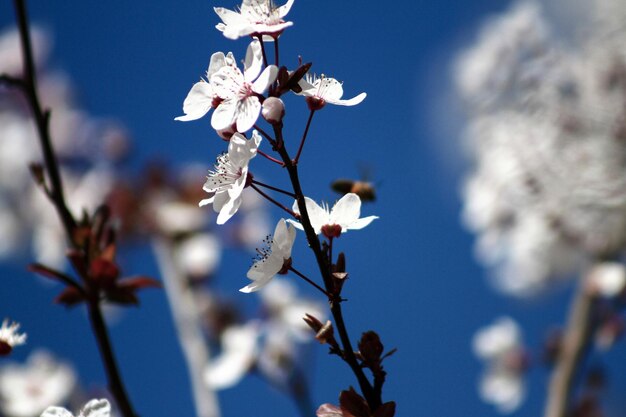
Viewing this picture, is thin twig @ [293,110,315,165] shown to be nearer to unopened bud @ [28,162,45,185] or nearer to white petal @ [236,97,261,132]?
white petal @ [236,97,261,132]

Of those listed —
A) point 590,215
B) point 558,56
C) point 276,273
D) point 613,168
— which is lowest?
point 276,273

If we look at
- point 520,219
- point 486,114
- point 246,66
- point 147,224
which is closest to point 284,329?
point 147,224

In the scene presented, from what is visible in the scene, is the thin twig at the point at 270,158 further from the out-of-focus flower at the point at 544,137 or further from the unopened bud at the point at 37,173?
the out-of-focus flower at the point at 544,137

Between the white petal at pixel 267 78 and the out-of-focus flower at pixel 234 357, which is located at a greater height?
the out-of-focus flower at pixel 234 357

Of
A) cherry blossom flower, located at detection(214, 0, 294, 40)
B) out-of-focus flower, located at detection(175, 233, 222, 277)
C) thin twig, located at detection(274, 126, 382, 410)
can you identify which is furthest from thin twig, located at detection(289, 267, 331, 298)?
out-of-focus flower, located at detection(175, 233, 222, 277)

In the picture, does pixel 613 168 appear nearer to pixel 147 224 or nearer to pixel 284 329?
pixel 284 329

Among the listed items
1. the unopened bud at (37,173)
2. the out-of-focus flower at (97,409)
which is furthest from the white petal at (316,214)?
the unopened bud at (37,173)

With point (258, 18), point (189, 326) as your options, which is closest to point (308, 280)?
point (258, 18)
